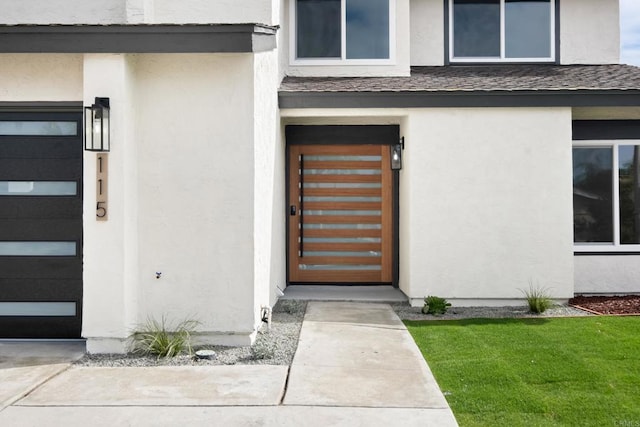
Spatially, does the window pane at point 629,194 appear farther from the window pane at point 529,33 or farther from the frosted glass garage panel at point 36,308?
the frosted glass garage panel at point 36,308

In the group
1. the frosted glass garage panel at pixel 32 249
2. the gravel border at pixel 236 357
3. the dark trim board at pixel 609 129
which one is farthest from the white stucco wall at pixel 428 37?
the frosted glass garage panel at pixel 32 249

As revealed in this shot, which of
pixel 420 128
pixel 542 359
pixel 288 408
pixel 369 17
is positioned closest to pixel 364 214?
pixel 420 128

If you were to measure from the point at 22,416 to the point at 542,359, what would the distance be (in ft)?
15.7

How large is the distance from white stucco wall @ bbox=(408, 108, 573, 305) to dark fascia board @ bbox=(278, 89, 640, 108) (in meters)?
0.15

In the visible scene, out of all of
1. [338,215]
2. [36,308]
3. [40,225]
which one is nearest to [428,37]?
[338,215]

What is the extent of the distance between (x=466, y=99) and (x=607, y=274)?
12.8 feet

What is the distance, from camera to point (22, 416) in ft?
14.4

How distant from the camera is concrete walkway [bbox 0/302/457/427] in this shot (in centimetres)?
434

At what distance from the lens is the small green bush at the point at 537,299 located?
8.20m

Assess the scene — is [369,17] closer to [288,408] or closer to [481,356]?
[481,356]

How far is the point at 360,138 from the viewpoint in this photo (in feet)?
34.0

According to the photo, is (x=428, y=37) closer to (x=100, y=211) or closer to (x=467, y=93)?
(x=467, y=93)

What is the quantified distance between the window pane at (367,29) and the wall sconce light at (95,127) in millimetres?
5641

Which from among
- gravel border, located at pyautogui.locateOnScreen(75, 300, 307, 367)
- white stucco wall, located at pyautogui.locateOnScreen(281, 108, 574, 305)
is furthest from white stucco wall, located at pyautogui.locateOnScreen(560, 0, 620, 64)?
gravel border, located at pyautogui.locateOnScreen(75, 300, 307, 367)
